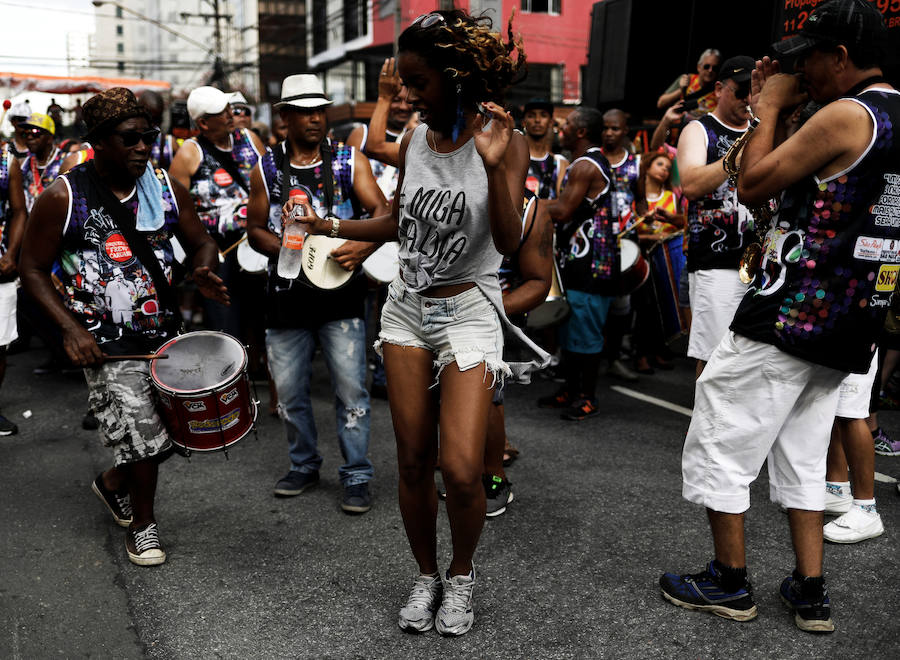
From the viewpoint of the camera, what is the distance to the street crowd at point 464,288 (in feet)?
9.01

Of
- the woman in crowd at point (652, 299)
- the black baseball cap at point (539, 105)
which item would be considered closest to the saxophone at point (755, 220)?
the black baseball cap at point (539, 105)

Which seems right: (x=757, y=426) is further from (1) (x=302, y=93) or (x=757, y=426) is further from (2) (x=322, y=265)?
(1) (x=302, y=93)

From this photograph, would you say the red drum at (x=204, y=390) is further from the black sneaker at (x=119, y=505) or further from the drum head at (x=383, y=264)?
the drum head at (x=383, y=264)

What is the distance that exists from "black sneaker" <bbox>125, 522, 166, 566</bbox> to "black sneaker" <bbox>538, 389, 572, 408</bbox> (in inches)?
131

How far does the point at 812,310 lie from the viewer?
2812mm

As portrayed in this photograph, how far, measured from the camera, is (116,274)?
3.61 metres

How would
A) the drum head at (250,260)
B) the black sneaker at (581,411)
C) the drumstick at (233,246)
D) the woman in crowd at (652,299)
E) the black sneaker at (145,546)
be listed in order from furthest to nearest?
the woman in crowd at (652,299), the black sneaker at (581,411), the drumstick at (233,246), the drum head at (250,260), the black sneaker at (145,546)

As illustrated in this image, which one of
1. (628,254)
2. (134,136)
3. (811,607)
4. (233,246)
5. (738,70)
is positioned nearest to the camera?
(811,607)

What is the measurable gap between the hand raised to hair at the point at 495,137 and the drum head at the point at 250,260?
3.05 m

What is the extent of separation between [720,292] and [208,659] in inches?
124

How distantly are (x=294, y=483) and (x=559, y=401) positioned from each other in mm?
2489

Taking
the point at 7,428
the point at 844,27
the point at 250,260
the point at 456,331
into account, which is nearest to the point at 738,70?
the point at 844,27

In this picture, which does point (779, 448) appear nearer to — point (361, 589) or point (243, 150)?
point (361, 589)

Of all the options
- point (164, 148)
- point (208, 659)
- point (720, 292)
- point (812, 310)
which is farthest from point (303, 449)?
point (164, 148)
